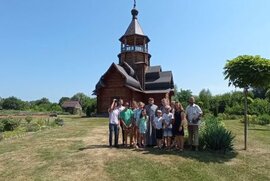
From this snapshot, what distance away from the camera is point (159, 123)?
1145 centimetres

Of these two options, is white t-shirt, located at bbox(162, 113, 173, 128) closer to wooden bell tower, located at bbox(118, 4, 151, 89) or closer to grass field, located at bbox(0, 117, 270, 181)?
grass field, located at bbox(0, 117, 270, 181)

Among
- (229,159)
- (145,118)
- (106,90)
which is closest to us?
(229,159)

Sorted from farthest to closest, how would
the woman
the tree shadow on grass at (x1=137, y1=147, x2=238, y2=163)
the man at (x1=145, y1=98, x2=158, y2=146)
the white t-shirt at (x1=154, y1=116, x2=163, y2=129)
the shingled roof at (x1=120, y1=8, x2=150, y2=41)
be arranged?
1. the shingled roof at (x1=120, y1=8, x2=150, y2=41)
2. the man at (x1=145, y1=98, x2=158, y2=146)
3. the white t-shirt at (x1=154, y1=116, x2=163, y2=129)
4. the woman
5. the tree shadow on grass at (x1=137, y1=147, x2=238, y2=163)

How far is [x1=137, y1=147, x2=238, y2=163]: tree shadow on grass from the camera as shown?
33.7ft

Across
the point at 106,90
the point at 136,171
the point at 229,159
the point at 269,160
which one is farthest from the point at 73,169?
the point at 106,90

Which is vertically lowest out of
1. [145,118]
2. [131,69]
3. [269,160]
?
[269,160]

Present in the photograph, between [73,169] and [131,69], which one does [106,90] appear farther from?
[73,169]

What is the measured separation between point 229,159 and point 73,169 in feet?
17.7

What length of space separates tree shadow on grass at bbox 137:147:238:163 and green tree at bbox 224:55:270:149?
232cm

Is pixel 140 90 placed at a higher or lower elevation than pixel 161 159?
higher

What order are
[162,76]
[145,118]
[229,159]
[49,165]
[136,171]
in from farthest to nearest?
[162,76], [145,118], [229,159], [49,165], [136,171]

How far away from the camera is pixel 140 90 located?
107 feet

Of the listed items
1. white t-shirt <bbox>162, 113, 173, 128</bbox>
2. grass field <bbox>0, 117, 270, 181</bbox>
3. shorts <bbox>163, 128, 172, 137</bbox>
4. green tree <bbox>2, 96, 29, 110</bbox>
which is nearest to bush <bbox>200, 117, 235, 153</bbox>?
grass field <bbox>0, 117, 270, 181</bbox>

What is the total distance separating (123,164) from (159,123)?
2633 mm
